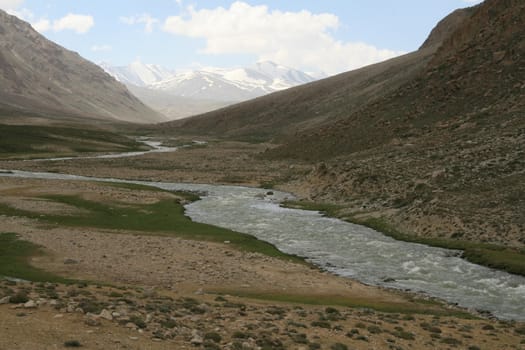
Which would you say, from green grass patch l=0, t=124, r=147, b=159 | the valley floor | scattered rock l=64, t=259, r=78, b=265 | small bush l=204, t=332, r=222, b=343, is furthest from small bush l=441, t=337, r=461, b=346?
green grass patch l=0, t=124, r=147, b=159

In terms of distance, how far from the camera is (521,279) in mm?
33438

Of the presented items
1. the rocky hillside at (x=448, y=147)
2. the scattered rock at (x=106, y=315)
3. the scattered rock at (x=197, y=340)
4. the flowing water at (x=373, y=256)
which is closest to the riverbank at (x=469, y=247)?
the flowing water at (x=373, y=256)

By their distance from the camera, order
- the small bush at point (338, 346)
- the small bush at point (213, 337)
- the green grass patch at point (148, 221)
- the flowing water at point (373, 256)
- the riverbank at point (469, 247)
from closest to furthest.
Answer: the small bush at point (213, 337)
the small bush at point (338, 346)
the flowing water at point (373, 256)
the riverbank at point (469, 247)
the green grass patch at point (148, 221)

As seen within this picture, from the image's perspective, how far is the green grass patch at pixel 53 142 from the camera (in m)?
137

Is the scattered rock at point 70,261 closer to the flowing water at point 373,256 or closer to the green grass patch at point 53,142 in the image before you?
the flowing water at point 373,256

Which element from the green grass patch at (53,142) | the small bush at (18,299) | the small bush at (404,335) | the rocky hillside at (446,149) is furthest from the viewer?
the green grass patch at (53,142)

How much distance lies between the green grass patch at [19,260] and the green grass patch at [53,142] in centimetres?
9212

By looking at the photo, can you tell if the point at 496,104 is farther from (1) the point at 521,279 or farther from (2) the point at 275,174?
(1) the point at 521,279

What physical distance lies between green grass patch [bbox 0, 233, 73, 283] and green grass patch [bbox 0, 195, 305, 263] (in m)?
8.83

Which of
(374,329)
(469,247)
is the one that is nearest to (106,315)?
(374,329)

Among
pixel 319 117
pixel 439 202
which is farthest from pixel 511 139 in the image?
pixel 319 117

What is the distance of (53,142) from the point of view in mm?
153125

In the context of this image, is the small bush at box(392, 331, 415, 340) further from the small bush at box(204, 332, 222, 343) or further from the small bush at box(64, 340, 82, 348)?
the small bush at box(64, 340, 82, 348)

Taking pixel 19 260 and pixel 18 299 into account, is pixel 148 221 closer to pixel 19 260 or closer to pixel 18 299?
pixel 19 260
